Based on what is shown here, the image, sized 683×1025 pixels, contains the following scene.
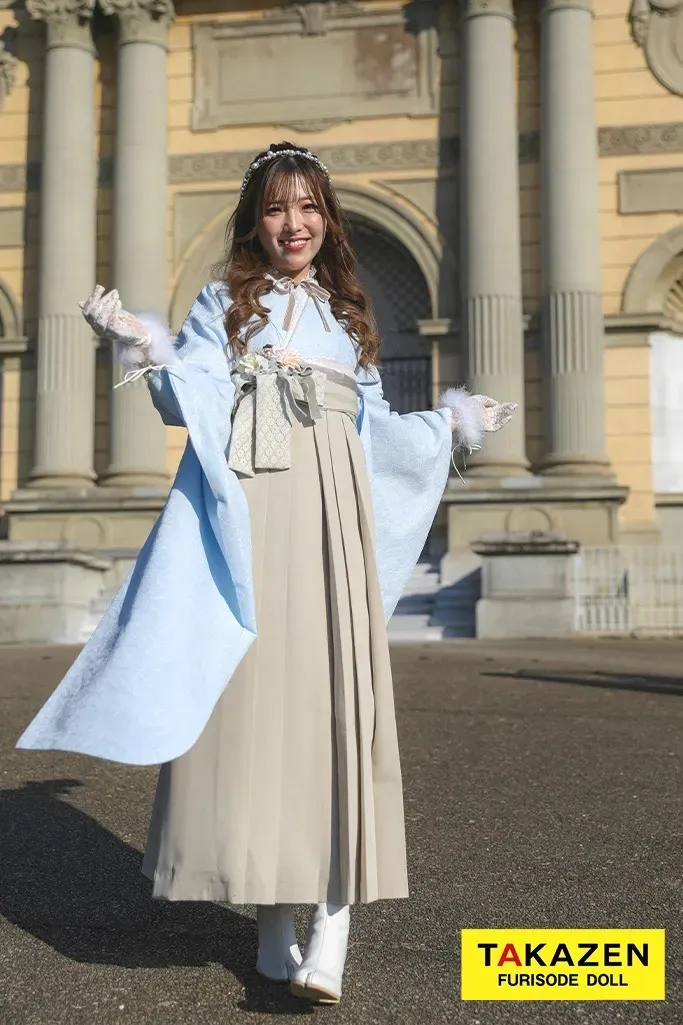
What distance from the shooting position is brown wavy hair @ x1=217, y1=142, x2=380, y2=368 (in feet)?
11.1

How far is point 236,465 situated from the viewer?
10.6 feet

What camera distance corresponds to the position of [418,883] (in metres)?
3.94

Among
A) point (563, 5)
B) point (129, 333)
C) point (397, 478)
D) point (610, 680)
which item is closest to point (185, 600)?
point (129, 333)

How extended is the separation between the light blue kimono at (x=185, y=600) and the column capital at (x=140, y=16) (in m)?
16.9

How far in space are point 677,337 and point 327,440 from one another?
627 inches

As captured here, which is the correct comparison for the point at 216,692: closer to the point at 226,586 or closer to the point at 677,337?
the point at 226,586

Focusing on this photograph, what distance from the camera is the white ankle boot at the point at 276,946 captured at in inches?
122

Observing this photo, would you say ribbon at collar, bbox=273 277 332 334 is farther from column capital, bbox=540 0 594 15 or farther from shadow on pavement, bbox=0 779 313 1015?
column capital, bbox=540 0 594 15

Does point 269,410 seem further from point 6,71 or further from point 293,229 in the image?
point 6,71

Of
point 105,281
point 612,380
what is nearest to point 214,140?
point 105,281

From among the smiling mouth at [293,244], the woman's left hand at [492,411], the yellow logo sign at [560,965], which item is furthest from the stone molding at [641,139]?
the yellow logo sign at [560,965]

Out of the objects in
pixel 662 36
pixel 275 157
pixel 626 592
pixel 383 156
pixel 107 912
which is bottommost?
pixel 107 912

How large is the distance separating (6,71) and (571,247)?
8694 millimetres

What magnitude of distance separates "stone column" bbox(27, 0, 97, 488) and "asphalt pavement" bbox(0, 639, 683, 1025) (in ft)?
37.0
